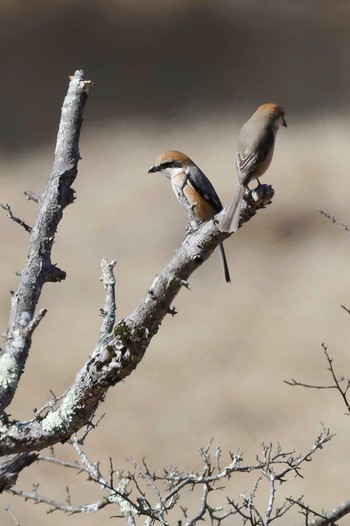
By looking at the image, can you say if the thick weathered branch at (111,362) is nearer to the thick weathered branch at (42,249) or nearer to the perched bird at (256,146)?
the thick weathered branch at (42,249)

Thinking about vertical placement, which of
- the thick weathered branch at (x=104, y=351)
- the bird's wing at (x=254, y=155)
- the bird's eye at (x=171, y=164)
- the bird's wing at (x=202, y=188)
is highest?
the bird's eye at (x=171, y=164)

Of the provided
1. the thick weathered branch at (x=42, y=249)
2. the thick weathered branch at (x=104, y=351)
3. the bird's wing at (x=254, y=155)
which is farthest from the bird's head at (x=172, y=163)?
the thick weathered branch at (x=104, y=351)

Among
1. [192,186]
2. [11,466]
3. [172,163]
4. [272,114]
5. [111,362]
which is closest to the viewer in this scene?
[111,362]

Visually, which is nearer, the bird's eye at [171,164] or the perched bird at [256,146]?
the perched bird at [256,146]

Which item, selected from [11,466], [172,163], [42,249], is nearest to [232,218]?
[42,249]

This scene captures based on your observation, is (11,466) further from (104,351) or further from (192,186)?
(192,186)

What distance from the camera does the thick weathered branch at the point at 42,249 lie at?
6.70 feet

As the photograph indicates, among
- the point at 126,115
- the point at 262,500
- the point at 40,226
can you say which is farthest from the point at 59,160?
the point at 126,115

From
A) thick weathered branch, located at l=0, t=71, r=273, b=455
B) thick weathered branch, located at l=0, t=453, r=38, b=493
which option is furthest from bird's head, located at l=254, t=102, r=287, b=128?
thick weathered branch, located at l=0, t=453, r=38, b=493

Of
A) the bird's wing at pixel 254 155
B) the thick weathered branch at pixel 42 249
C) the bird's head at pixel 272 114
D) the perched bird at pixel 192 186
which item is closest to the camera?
the thick weathered branch at pixel 42 249

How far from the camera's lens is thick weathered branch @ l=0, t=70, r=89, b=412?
80.4 inches

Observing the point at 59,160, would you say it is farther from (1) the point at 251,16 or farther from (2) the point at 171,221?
(1) the point at 251,16

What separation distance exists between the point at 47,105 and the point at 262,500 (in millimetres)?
2343

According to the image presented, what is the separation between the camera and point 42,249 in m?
2.29
